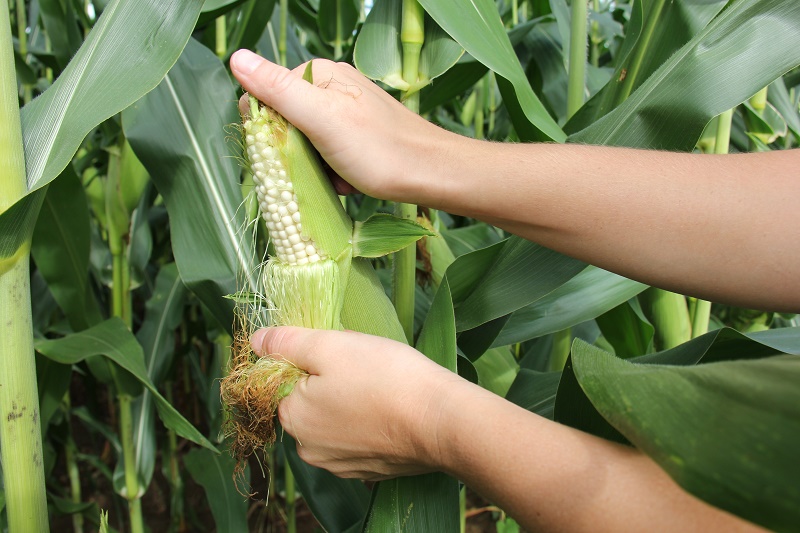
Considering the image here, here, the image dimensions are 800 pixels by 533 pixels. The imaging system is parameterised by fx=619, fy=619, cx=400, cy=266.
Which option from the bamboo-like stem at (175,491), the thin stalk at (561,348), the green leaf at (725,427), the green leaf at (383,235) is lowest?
the bamboo-like stem at (175,491)

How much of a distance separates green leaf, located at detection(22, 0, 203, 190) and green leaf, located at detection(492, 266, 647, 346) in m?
0.70

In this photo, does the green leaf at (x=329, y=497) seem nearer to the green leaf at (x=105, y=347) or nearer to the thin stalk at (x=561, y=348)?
the green leaf at (x=105, y=347)

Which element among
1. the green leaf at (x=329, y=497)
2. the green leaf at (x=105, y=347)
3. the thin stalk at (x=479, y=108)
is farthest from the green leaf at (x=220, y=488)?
the thin stalk at (x=479, y=108)

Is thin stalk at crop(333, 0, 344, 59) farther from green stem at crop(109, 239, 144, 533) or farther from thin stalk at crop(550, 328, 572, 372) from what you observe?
thin stalk at crop(550, 328, 572, 372)

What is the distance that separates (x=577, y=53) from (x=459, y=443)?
883 mm

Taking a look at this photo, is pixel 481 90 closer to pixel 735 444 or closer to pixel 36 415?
pixel 36 415

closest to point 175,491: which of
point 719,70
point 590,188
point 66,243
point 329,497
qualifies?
point 329,497

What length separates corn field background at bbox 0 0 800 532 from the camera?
0.47 meters

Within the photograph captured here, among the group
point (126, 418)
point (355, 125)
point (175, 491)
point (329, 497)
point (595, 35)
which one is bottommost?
point (175, 491)

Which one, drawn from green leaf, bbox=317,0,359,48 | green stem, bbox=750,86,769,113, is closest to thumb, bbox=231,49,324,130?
green leaf, bbox=317,0,359,48

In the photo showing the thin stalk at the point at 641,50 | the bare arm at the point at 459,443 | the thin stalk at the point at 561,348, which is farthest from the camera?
the thin stalk at the point at 561,348

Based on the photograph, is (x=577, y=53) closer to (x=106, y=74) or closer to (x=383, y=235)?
(x=383, y=235)

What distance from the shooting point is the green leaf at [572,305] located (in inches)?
42.8

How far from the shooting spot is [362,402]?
651mm
